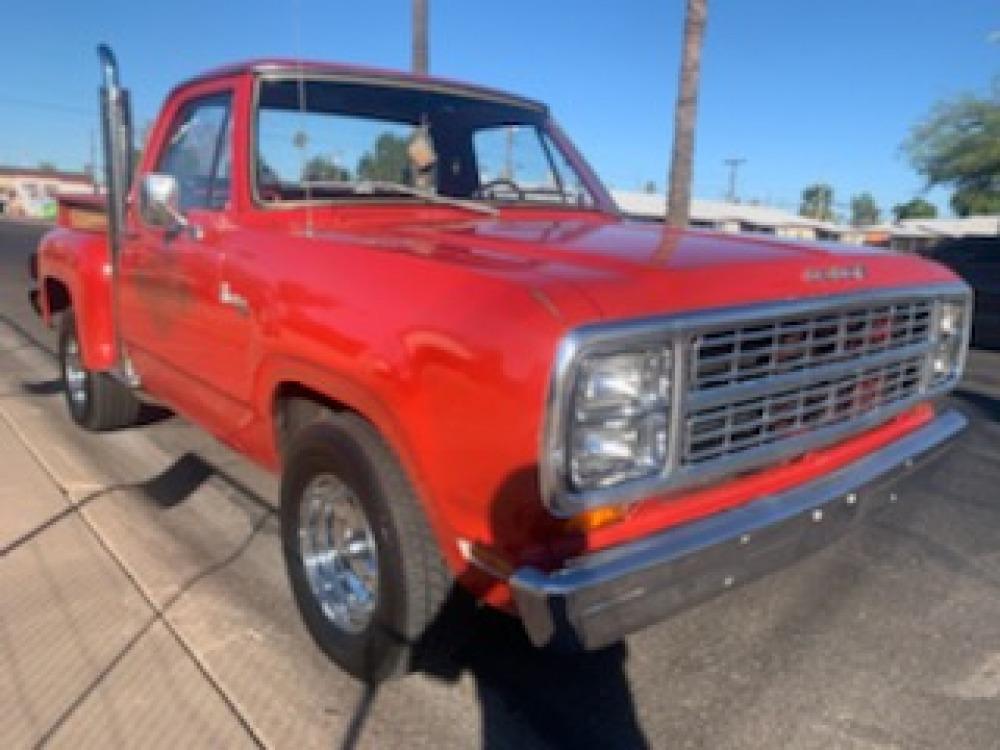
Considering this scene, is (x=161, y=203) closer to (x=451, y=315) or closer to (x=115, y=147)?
(x=115, y=147)

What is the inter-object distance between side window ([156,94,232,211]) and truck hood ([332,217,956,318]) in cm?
84

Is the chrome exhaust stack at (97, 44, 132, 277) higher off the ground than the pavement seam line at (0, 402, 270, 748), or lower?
higher

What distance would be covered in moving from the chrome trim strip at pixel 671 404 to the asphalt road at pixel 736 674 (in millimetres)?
788

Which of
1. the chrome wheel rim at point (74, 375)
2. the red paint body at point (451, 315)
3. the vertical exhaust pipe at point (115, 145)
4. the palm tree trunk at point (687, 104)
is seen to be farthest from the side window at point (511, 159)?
the palm tree trunk at point (687, 104)

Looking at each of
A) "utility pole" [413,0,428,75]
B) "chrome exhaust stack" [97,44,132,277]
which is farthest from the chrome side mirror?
"utility pole" [413,0,428,75]

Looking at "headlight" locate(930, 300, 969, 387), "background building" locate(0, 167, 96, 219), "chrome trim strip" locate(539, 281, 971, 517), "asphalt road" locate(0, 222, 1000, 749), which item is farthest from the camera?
"background building" locate(0, 167, 96, 219)

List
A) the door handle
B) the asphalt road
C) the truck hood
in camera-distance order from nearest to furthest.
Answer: the truck hood < the asphalt road < the door handle

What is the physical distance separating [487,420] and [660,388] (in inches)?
17.4

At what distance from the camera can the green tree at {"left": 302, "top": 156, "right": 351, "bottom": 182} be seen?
377 cm

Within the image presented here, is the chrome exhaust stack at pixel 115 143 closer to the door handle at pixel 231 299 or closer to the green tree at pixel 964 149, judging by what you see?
the door handle at pixel 231 299

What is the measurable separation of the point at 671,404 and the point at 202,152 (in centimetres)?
269

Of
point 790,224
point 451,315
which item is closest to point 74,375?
point 451,315

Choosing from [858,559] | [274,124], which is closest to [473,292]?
[274,124]

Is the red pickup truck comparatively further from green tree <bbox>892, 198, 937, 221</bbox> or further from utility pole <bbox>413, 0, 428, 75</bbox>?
green tree <bbox>892, 198, 937, 221</bbox>
